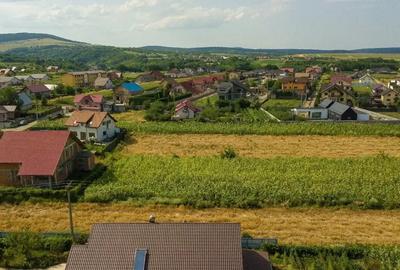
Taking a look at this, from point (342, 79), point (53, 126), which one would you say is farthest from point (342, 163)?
point (342, 79)

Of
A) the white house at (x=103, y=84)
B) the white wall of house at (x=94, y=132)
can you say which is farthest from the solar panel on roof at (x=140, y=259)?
the white house at (x=103, y=84)

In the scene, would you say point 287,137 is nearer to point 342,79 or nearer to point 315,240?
point 315,240

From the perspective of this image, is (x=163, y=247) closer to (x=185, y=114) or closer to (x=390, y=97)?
(x=185, y=114)

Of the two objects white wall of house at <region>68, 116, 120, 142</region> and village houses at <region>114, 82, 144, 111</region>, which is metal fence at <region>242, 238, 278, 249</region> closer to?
white wall of house at <region>68, 116, 120, 142</region>

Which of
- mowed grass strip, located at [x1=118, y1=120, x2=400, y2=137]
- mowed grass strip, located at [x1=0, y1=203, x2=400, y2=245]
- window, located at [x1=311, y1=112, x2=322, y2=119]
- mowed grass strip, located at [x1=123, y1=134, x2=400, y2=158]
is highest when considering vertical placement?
window, located at [x1=311, y1=112, x2=322, y2=119]

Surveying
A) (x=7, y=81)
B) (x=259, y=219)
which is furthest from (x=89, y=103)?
(x=259, y=219)

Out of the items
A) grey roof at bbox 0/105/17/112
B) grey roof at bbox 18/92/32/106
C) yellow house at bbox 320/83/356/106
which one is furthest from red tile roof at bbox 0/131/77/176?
yellow house at bbox 320/83/356/106
